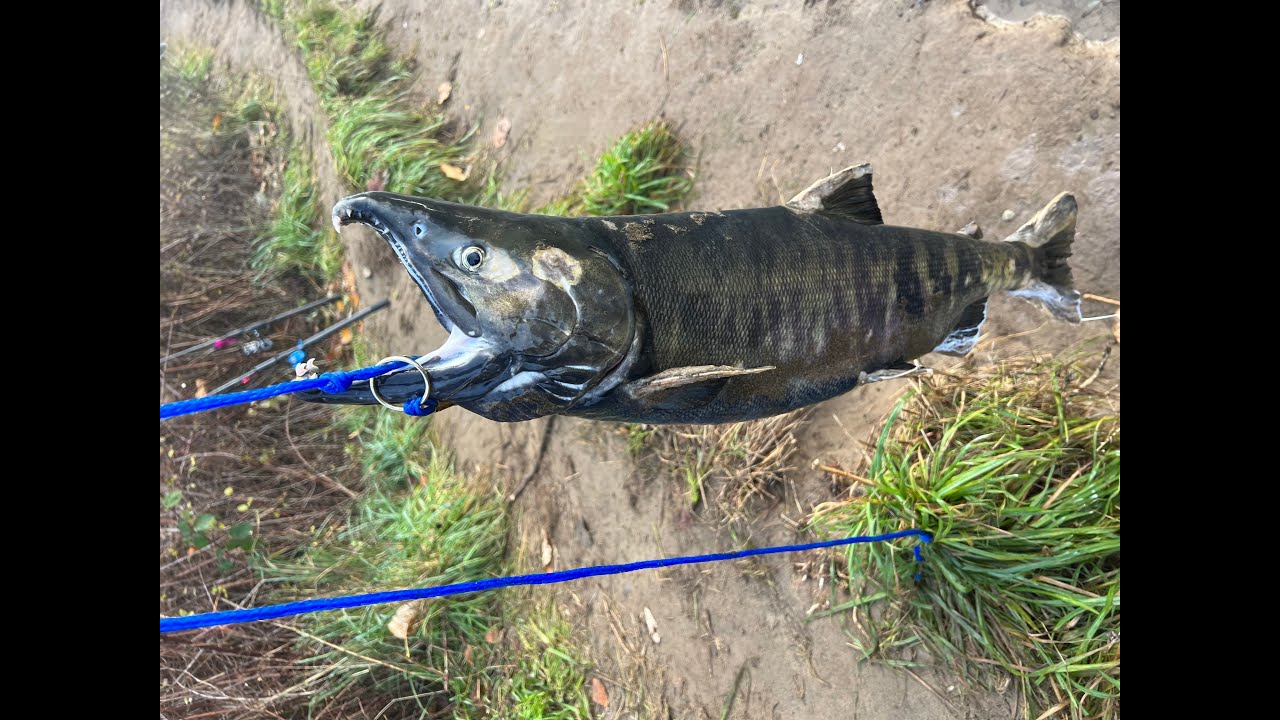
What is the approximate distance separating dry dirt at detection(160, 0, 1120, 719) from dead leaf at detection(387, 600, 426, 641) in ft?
2.77

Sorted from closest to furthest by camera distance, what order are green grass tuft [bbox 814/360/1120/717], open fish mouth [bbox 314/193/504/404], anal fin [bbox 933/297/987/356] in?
open fish mouth [bbox 314/193/504/404], green grass tuft [bbox 814/360/1120/717], anal fin [bbox 933/297/987/356]

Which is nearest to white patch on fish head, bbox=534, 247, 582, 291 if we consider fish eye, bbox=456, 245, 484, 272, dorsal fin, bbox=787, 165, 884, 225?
fish eye, bbox=456, 245, 484, 272

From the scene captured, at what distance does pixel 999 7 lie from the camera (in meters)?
3.23

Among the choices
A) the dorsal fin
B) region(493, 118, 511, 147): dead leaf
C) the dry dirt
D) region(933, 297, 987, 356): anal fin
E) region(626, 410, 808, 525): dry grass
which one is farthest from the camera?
region(493, 118, 511, 147): dead leaf

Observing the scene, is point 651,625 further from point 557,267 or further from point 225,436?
point 225,436

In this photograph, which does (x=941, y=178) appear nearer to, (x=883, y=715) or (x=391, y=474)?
(x=883, y=715)

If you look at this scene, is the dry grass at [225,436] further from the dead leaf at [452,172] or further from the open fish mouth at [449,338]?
the open fish mouth at [449,338]

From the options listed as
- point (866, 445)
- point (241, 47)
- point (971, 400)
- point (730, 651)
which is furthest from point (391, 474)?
point (241, 47)

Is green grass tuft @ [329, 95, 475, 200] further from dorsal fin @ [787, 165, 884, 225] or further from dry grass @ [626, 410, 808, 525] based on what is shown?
dorsal fin @ [787, 165, 884, 225]

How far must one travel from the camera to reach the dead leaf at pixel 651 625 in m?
3.99

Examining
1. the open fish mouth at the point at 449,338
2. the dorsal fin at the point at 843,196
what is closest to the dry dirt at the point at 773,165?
the dorsal fin at the point at 843,196

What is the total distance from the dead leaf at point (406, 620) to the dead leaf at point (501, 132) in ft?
11.4

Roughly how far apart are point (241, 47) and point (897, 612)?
9.29m

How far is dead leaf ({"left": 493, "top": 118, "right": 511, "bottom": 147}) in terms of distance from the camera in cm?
556
